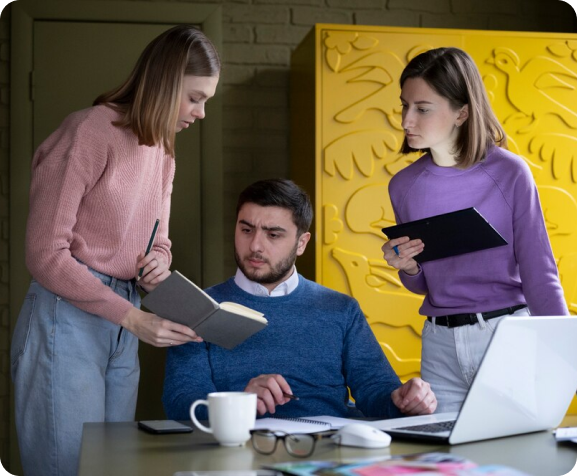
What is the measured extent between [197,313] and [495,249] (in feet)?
2.62

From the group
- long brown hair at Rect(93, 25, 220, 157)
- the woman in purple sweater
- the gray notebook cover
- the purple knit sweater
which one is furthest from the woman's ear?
the gray notebook cover

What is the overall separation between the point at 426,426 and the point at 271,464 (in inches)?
14.3

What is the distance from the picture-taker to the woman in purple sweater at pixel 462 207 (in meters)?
1.91

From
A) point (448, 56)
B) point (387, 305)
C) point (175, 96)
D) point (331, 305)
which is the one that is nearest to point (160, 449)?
point (331, 305)

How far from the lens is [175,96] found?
76.0 inches

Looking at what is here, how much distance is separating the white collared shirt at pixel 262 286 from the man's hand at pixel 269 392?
467mm

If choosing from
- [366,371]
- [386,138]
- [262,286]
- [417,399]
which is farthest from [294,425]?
[386,138]

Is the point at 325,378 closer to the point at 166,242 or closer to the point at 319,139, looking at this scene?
the point at 166,242

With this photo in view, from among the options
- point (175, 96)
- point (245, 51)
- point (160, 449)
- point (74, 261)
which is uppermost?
point (245, 51)

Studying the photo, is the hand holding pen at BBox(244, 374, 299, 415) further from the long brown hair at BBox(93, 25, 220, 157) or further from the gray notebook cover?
the long brown hair at BBox(93, 25, 220, 157)

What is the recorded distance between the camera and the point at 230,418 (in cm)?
122

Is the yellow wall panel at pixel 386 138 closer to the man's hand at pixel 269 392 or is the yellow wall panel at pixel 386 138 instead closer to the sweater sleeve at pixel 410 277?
the sweater sleeve at pixel 410 277

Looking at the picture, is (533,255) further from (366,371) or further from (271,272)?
(271,272)

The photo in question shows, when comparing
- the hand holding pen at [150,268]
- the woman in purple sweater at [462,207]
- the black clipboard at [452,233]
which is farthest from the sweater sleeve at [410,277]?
the hand holding pen at [150,268]
